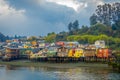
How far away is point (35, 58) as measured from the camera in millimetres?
163875

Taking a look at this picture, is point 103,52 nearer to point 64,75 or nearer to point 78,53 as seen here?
point 78,53

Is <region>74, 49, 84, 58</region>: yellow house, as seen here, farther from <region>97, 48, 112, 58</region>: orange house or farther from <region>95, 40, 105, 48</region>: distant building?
<region>95, 40, 105, 48</region>: distant building

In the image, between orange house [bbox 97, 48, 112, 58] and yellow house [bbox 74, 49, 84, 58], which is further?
yellow house [bbox 74, 49, 84, 58]

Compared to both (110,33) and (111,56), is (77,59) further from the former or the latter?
(110,33)

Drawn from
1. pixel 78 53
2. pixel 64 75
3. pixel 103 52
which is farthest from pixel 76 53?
pixel 64 75

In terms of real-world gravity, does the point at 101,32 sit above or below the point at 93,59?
above

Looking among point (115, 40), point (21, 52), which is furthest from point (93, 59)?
point (21, 52)

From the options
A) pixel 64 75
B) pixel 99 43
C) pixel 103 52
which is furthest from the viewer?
pixel 99 43

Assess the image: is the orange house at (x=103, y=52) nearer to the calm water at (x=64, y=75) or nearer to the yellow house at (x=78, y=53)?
the yellow house at (x=78, y=53)

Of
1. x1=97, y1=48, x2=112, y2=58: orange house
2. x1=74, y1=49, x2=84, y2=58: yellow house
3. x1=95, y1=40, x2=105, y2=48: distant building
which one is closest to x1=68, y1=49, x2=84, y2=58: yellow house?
x1=74, y1=49, x2=84, y2=58: yellow house

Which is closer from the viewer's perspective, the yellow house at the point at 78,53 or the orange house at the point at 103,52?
the orange house at the point at 103,52

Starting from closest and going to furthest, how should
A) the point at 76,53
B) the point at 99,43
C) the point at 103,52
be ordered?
the point at 103,52 < the point at 76,53 < the point at 99,43

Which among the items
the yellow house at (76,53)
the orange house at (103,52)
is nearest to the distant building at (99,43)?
the yellow house at (76,53)

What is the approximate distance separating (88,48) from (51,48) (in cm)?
1892
